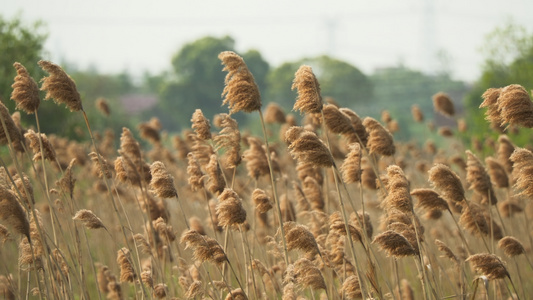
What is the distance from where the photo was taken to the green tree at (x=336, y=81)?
73.2 metres

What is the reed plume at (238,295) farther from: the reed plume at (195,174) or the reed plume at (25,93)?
the reed plume at (25,93)

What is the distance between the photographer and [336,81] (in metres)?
75.1

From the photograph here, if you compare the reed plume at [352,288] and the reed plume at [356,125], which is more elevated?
the reed plume at [356,125]

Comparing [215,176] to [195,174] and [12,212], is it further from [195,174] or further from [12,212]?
[12,212]

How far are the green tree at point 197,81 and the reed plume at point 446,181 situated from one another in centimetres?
6779

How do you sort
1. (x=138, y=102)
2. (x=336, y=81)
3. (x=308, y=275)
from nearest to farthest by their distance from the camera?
(x=308, y=275)
(x=336, y=81)
(x=138, y=102)

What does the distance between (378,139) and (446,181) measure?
74 centimetres

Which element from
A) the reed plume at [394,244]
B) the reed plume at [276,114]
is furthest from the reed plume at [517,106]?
the reed plume at [276,114]

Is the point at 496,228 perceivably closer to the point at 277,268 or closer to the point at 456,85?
the point at 277,268

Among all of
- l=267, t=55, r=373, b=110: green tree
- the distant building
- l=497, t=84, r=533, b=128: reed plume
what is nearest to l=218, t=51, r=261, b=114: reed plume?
l=497, t=84, r=533, b=128: reed plume

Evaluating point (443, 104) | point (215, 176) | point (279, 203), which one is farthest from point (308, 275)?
point (443, 104)

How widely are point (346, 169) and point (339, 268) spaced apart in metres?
0.89

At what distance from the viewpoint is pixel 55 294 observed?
4840 millimetres

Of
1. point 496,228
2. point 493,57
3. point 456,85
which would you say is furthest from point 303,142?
point 456,85
